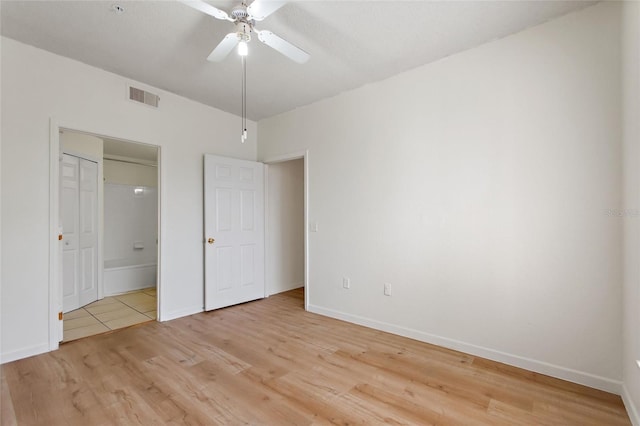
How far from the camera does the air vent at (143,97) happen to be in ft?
10.5

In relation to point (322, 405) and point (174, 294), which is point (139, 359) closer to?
point (174, 294)

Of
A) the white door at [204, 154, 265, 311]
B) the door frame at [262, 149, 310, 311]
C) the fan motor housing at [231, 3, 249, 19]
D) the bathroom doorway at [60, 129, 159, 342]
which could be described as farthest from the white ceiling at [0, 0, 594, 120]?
the white door at [204, 154, 265, 311]

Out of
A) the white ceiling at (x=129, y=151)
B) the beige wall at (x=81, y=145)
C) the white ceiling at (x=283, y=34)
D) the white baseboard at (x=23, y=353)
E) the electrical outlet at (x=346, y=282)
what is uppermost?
the white ceiling at (x=283, y=34)

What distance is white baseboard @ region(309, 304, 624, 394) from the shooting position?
2047mm

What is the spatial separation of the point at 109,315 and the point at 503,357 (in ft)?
13.9

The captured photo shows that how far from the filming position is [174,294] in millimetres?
3564

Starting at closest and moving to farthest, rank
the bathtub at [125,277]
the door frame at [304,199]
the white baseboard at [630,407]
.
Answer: the white baseboard at [630,407] < the door frame at [304,199] < the bathtub at [125,277]

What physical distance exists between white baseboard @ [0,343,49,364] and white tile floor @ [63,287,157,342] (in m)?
0.26

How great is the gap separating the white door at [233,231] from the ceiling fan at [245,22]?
1930 mm

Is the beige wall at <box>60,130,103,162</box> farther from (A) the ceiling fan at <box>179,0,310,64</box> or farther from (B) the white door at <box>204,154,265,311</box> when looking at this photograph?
(A) the ceiling fan at <box>179,0,310,64</box>

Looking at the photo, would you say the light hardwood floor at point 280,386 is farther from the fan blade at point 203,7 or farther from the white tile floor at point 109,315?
the fan blade at point 203,7

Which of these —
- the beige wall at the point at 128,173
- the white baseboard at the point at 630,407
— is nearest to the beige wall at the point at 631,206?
the white baseboard at the point at 630,407

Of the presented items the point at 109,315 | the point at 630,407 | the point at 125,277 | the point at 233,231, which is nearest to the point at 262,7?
the point at 233,231

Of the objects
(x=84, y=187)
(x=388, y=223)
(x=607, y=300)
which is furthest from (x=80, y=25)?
(x=607, y=300)
